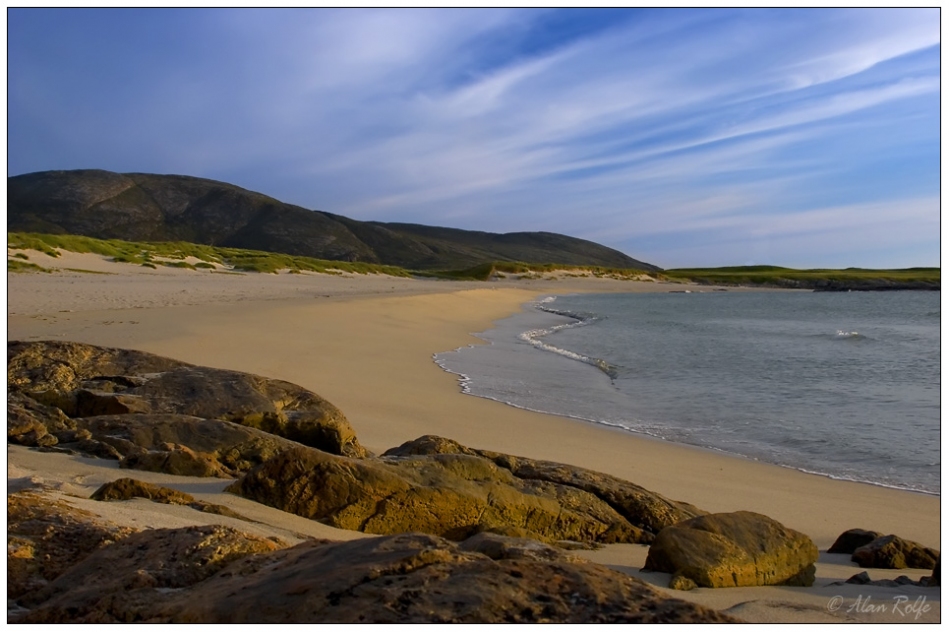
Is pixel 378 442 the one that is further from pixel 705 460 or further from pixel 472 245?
pixel 472 245

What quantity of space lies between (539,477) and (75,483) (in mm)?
2751

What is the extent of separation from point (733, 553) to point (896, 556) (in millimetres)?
1299

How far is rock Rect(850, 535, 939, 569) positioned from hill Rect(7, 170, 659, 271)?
99968mm

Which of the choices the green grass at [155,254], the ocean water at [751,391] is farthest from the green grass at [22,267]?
the ocean water at [751,391]

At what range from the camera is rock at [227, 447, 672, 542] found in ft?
12.8

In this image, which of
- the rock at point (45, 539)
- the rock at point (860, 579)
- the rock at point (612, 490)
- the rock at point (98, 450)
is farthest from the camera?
the rock at point (98, 450)

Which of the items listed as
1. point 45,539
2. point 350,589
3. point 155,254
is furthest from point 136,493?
point 155,254

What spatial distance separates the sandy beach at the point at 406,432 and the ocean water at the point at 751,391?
0.62 metres

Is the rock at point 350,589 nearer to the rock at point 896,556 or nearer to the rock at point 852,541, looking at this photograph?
the rock at point 896,556

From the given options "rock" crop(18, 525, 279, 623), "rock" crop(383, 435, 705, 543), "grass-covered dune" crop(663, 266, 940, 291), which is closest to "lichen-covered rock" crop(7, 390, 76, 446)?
"rock" crop(383, 435, 705, 543)

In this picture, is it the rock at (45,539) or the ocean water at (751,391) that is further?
the ocean water at (751,391)

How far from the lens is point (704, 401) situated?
10414 millimetres

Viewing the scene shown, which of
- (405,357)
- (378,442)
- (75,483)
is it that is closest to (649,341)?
(405,357)

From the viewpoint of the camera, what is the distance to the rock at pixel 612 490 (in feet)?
14.9
